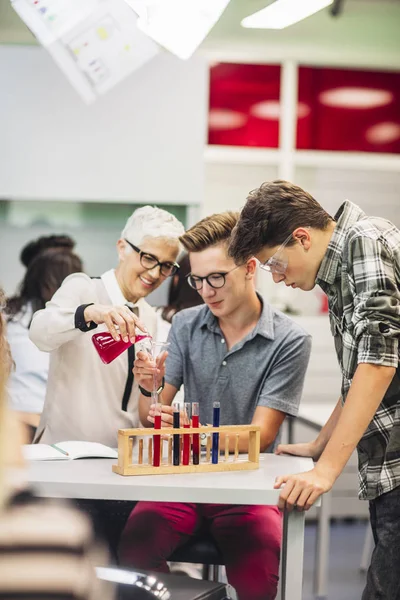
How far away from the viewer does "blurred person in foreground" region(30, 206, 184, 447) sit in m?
2.46

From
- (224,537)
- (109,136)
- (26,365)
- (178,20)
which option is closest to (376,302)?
(224,537)

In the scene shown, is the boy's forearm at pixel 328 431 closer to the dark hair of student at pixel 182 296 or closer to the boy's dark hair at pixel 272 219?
the boy's dark hair at pixel 272 219

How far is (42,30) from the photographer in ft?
11.8

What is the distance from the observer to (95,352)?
2.48 meters

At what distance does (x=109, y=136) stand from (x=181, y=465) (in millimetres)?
2129

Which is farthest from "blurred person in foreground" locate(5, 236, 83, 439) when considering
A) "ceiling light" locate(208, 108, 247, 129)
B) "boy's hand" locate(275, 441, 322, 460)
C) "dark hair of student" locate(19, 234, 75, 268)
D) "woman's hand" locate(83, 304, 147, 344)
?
"ceiling light" locate(208, 108, 247, 129)

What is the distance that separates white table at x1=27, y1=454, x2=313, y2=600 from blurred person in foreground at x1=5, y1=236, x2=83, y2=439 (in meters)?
1.36

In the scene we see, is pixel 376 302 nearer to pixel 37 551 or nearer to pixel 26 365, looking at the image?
pixel 37 551

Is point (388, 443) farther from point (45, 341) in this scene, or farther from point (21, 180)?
point (21, 180)

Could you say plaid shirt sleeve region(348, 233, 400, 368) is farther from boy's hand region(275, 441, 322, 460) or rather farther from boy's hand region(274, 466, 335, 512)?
boy's hand region(275, 441, 322, 460)

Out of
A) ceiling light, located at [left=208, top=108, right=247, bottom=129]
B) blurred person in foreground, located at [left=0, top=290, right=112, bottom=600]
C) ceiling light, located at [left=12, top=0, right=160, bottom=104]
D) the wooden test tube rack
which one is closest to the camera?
blurred person in foreground, located at [left=0, top=290, right=112, bottom=600]

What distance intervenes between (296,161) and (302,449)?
285 cm

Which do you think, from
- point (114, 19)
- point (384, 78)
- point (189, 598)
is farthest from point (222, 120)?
point (189, 598)

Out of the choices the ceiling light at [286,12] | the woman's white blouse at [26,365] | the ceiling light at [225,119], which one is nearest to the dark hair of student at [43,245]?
the woman's white blouse at [26,365]
